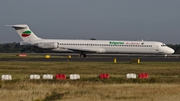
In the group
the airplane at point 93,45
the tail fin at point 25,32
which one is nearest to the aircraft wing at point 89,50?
the airplane at point 93,45

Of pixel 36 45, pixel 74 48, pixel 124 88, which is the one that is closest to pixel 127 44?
pixel 74 48

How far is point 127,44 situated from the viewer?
7544 cm

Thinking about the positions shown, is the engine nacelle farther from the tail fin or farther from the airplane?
the tail fin

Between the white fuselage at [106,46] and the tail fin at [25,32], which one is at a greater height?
the tail fin at [25,32]

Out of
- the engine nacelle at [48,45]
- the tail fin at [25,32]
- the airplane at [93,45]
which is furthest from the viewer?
the tail fin at [25,32]

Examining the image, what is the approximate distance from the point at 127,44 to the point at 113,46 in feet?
8.68

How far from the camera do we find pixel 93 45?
248ft

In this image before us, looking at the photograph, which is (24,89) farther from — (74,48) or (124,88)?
(74,48)

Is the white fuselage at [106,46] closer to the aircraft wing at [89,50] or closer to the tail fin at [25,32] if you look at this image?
the aircraft wing at [89,50]

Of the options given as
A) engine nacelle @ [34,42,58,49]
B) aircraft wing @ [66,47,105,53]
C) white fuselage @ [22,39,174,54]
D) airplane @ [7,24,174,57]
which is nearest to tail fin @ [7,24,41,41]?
airplane @ [7,24,174,57]

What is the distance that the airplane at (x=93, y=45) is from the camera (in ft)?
246

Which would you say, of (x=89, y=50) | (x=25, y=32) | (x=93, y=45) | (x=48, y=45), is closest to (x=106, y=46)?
(x=93, y=45)

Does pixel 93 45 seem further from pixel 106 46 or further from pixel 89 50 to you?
pixel 106 46

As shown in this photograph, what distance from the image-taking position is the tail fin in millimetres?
76125
